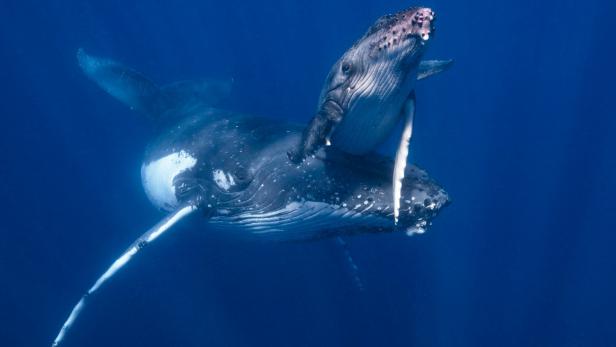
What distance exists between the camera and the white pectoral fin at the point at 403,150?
4.42 meters

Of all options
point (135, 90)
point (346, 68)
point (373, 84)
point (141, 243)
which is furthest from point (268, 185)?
point (135, 90)

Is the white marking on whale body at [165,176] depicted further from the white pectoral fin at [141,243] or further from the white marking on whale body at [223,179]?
the white pectoral fin at [141,243]

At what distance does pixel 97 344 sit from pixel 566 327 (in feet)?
53.8

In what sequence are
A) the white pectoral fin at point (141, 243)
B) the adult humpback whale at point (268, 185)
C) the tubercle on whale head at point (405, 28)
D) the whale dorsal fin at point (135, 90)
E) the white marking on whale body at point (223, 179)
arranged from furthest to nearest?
the whale dorsal fin at point (135, 90)
the white marking on whale body at point (223, 179)
the white pectoral fin at point (141, 243)
the adult humpback whale at point (268, 185)
the tubercle on whale head at point (405, 28)

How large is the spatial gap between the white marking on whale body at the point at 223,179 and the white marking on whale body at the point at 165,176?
0.85 metres

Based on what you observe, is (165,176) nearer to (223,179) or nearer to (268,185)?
(223,179)

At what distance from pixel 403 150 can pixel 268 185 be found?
2401mm

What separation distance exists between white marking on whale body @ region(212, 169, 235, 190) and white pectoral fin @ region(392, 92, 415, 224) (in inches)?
123

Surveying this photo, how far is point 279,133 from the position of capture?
7.41m

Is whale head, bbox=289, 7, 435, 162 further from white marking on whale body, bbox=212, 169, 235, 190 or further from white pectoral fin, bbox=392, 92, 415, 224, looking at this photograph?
white marking on whale body, bbox=212, 169, 235, 190

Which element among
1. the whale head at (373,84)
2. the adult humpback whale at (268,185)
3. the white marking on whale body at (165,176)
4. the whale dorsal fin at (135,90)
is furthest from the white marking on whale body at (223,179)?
the whale dorsal fin at (135,90)

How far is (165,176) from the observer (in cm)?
841

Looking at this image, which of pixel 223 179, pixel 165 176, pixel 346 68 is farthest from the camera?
pixel 165 176

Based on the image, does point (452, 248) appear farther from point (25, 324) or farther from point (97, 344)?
point (25, 324)
